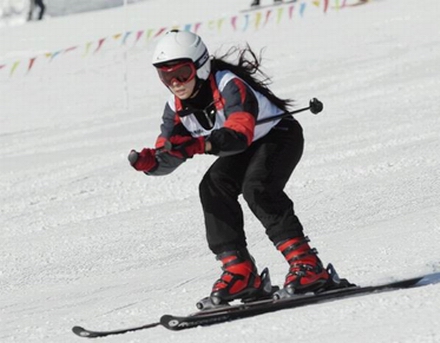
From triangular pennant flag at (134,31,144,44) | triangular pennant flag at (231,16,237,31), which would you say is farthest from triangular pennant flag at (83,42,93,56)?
triangular pennant flag at (231,16,237,31)

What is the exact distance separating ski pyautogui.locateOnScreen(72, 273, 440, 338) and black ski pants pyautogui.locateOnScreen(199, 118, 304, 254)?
32 cm

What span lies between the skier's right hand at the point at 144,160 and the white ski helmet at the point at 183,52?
1.55 ft

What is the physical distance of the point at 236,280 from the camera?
5.55 metres

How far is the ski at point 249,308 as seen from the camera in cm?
526

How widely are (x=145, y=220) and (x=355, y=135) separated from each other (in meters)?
3.54

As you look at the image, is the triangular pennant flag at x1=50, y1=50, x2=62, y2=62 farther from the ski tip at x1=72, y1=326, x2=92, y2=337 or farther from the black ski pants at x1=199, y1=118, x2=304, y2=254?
the ski tip at x1=72, y1=326, x2=92, y2=337

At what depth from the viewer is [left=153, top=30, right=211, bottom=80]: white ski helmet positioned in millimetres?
5383

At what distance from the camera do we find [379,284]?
18.9 ft

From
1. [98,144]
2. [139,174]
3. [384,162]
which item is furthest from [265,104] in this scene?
[98,144]

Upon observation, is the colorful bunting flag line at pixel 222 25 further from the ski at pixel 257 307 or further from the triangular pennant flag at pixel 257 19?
the ski at pixel 257 307

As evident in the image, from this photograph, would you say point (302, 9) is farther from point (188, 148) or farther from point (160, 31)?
point (188, 148)

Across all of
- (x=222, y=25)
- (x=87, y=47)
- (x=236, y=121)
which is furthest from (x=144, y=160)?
(x=222, y=25)

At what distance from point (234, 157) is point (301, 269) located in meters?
0.68

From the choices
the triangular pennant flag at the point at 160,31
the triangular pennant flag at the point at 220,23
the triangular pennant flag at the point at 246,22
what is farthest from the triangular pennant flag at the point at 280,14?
the triangular pennant flag at the point at 160,31
